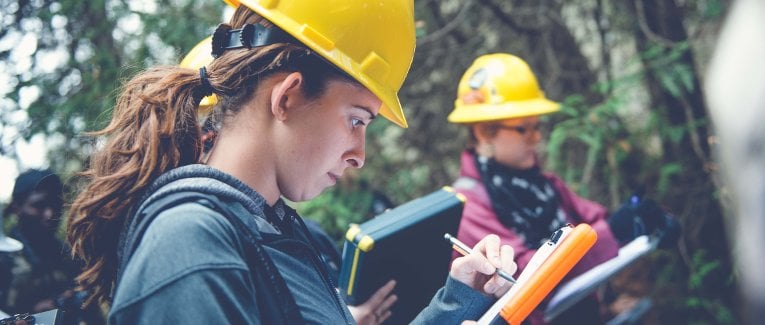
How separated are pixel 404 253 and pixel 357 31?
33.5 inches

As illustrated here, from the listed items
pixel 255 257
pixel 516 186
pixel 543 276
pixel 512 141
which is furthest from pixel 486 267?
pixel 512 141

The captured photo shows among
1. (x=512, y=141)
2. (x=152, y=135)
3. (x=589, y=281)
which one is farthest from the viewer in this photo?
(x=512, y=141)

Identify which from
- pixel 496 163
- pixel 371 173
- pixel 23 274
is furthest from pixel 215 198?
pixel 371 173

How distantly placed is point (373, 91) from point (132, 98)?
563 mm

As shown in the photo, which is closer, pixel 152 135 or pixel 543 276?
pixel 152 135

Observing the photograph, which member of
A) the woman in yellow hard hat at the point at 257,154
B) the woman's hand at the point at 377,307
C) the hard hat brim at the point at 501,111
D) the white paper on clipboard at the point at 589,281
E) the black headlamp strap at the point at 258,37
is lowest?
the white paper on clipboard at the point at 589,281

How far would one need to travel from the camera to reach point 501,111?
3.42 meters

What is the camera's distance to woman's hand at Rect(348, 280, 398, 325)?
2.02 metres

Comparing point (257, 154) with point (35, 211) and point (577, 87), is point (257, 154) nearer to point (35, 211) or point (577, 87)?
point (35, 211)

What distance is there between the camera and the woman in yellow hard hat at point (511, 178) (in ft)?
10.3

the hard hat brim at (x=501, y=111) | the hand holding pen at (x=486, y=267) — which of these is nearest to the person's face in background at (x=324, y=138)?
the hand holding pen at (x=486, y=267)

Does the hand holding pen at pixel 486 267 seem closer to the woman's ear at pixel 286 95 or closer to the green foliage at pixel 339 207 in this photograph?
the woman's ear at pixel 286 95

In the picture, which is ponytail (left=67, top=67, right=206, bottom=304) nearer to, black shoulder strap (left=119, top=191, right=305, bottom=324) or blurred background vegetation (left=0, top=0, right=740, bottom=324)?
black shoulder strap (left=119, top=191, right=305, bottom=324)

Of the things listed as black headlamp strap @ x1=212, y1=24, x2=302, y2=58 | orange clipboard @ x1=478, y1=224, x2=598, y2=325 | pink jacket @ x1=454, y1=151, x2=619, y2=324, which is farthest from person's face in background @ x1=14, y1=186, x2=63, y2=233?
orange clipboard @ x1=478, y1=224, x2=598, y2=325
